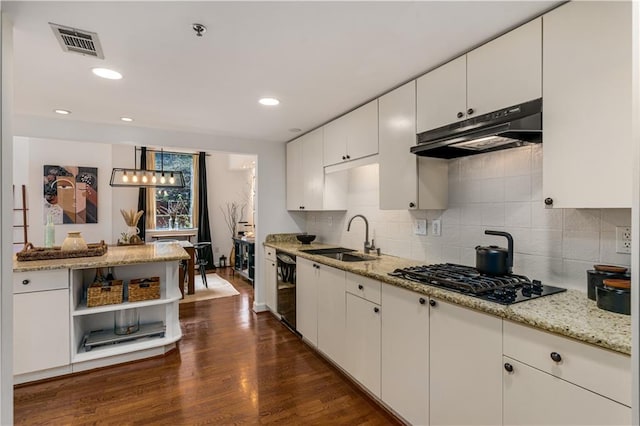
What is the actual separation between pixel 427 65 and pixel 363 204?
1.53 meters

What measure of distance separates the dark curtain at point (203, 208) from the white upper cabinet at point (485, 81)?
5.93 m

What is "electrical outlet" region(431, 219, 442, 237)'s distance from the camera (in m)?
2.38

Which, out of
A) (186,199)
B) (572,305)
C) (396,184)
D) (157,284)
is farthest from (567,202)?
(186,199)

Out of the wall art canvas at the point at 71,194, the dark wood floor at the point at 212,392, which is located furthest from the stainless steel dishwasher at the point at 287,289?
the wall art canvas at the point at 71,194

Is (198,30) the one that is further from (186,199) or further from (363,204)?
(186,199)

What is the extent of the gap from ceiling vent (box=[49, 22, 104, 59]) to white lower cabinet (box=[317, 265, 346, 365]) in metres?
2.16

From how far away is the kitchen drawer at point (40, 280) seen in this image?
7.93ft

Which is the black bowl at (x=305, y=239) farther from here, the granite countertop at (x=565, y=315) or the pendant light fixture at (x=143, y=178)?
the pendant light fixture at (x=143, y=178)

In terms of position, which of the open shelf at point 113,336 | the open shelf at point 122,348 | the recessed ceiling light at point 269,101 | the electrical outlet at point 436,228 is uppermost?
the recessed ceiling light at point 269,101

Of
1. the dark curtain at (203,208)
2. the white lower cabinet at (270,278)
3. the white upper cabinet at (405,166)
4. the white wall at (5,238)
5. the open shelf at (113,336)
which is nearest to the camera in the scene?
the white wall at (5,238)

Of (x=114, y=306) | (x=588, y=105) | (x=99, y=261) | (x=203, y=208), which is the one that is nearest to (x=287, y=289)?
(x=114, y=306)

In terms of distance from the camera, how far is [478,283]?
1.62m

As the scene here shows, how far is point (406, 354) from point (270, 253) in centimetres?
240

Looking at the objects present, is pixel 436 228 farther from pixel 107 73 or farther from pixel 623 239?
pixel 107 73
